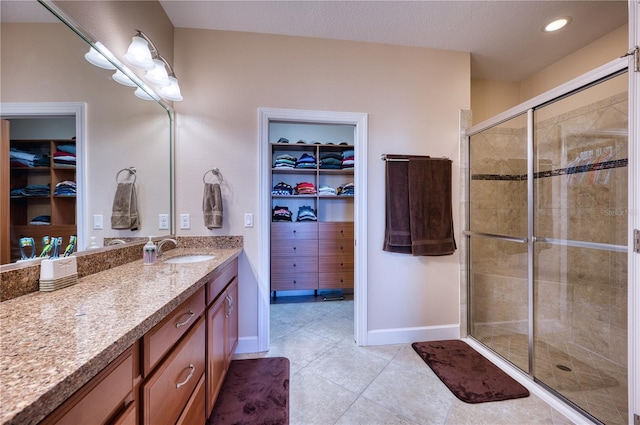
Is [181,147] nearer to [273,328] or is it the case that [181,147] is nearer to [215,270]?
[215,270]

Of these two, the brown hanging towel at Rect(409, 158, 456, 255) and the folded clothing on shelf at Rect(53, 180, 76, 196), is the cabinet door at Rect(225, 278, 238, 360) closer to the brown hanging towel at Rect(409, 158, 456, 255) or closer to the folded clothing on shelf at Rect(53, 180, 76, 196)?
the folded clothing on shelf at Rect(53, 180, 76, 196)

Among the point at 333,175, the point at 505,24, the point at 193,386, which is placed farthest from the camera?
the point at 333,175

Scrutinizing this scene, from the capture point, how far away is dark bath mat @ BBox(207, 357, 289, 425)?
1390mm

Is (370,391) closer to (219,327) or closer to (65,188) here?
(219,327)

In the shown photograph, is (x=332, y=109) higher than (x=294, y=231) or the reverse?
higher

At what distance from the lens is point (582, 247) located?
1.70 meters

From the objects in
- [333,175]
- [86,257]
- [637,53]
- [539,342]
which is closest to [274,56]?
[333,175]

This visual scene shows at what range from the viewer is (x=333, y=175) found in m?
3.44

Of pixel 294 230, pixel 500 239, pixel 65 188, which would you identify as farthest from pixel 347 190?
pixel 65 188

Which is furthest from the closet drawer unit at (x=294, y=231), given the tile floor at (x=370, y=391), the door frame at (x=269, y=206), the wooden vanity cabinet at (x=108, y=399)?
the wooden vanity cabinet at (x=108, y=399)

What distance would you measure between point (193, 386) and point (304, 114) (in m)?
1.93

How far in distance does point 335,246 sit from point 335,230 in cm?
21

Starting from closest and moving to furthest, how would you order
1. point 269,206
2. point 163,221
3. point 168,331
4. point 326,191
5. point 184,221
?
point 168,331 → point 163,221 → point 184,221 → point 269,206 → point 326,191

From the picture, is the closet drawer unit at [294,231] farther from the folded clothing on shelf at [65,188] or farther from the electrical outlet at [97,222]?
the folded clothing on shelf at [65,188]
